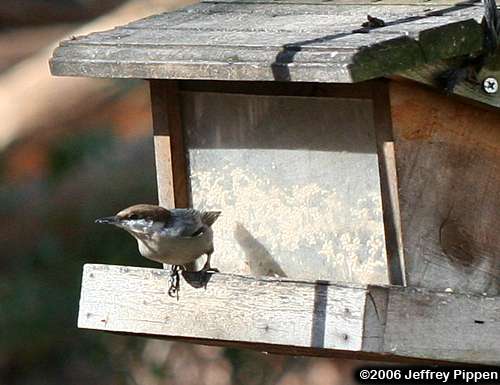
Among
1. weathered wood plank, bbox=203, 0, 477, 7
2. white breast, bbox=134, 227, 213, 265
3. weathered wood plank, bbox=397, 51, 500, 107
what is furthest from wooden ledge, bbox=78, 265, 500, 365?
weathered wood plank, bbox=203, 0, 477, 7

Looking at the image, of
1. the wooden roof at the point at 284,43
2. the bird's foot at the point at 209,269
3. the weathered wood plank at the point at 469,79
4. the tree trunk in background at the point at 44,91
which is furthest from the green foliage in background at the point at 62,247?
the weathered wood plank at the point at 469,79

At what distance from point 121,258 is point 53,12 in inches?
137

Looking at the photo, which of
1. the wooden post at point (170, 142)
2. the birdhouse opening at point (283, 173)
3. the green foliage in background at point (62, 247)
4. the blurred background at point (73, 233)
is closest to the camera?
the birdhouse opening at point (283, 173)

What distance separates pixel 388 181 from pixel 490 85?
0.38 m

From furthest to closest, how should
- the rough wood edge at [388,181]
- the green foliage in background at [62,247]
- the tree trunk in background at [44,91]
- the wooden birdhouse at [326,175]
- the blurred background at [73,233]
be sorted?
1. the tree trunk in background at [44,91]
2. the green foliage in background at [62,247]
3. the blurred background at [73,233]
4. the rough wood edge at [388,181]
5. the wooden birdhouse at [326,175]

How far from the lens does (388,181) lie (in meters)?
3.43

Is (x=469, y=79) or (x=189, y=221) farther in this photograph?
(x=189, y=221)

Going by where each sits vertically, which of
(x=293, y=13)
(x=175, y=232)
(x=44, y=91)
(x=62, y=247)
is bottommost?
(x=62, y=247)

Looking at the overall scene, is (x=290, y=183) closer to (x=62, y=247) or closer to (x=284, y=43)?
(x=284, y=43)

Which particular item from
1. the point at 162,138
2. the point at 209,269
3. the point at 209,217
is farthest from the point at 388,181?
the point at 162,138

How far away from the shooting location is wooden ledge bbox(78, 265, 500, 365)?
3215 millimetres

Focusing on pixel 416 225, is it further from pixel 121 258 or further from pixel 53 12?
pixel 53 12

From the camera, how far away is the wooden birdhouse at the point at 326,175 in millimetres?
3254

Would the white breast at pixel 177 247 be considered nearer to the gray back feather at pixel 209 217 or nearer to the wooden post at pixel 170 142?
→ the gray back feather at pixel 209 217
